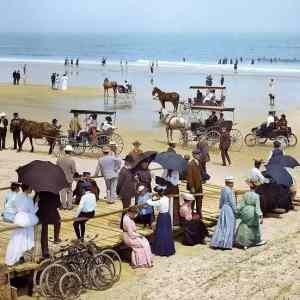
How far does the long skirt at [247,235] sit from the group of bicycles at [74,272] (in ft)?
10.2

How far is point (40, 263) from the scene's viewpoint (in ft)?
37.7

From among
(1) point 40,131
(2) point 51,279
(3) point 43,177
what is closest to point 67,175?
(3) point 43,177

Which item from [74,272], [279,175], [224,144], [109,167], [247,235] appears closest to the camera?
[74,272]

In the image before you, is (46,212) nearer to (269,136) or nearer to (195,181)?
(195,181)

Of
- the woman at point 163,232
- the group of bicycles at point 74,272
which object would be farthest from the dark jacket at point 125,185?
the group of bicycles at point 74,272

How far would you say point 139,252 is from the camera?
42.1 ft

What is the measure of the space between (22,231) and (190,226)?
13.8 ft

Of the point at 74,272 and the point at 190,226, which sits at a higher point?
the point at 190,226

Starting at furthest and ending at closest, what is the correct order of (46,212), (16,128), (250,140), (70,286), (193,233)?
(250,140) < (16,128) < (193,233) < (46,212) < (70,286)

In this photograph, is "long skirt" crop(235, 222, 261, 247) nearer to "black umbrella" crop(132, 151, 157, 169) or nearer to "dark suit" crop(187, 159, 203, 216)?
"dark suit" crop(187, 159, 203, 216)

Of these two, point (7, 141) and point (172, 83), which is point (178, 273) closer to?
point (7, 141)

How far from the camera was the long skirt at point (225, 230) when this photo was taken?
13969mm

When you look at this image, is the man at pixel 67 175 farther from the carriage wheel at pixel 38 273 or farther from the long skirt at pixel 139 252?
the carriage wheel at pixel 38 273

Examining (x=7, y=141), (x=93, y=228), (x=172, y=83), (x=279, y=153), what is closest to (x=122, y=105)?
(x=7, y=141)
